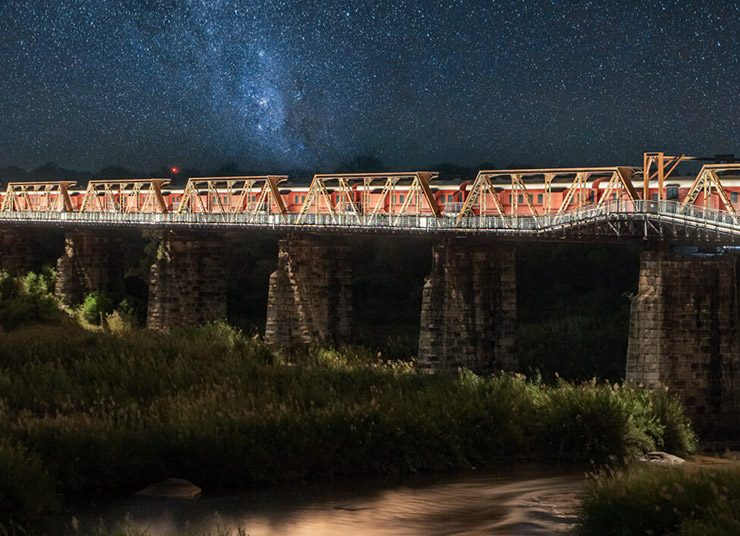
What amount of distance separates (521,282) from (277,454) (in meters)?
53.6

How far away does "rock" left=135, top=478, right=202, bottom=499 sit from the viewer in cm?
2703

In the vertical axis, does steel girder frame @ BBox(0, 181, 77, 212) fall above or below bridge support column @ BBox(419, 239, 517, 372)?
above

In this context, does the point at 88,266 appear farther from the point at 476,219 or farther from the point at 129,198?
the point at 476,219

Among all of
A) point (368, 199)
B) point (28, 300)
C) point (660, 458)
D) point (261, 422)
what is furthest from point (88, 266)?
point (660, 458)

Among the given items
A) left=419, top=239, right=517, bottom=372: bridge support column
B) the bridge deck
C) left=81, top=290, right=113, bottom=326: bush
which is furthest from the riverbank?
left=81, top=290, right=113, bottom=326: bush

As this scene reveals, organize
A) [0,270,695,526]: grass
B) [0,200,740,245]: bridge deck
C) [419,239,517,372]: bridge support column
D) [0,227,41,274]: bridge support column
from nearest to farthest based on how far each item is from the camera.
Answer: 1. [0,270,695,526]: grass
2. [0,200,740,245]: bridge deck
3. [419,239,517,372]: bridge support column
4. [0,227,41,274]: bridge support column

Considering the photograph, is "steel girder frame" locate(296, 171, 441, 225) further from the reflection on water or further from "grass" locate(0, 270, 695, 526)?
the reflection on water

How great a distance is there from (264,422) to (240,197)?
4160cm

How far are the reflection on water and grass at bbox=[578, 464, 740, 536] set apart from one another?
2.01m

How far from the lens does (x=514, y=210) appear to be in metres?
49.7

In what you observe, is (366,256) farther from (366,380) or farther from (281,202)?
(366,380)

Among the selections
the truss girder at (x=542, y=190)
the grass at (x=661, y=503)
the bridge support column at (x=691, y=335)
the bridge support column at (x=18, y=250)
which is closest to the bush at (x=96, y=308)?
the bridge support column at (x=18, y=250)

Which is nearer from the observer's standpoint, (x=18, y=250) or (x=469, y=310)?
(x=469, y=310)

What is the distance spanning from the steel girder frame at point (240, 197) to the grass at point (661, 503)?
39.4 meters
